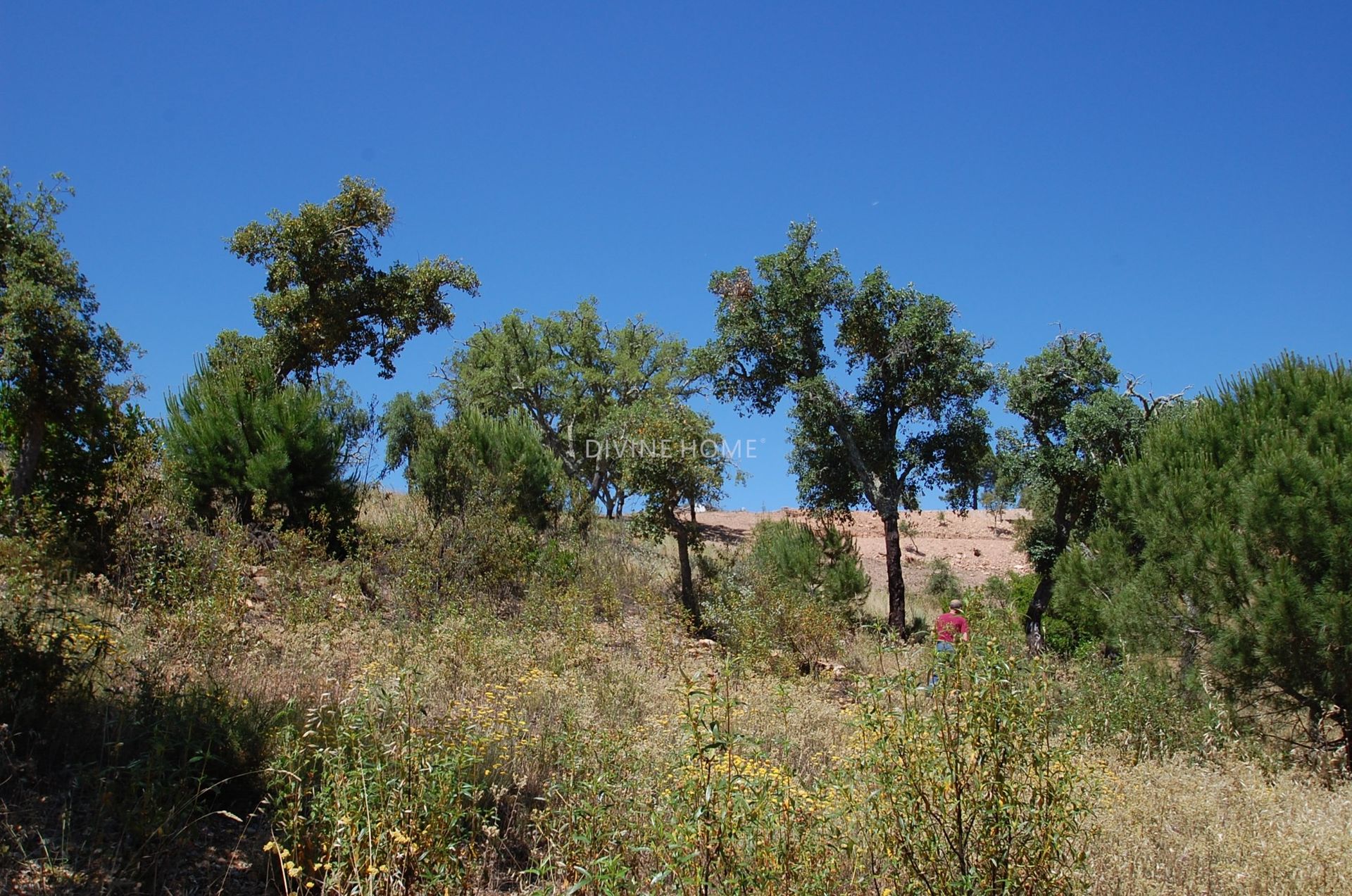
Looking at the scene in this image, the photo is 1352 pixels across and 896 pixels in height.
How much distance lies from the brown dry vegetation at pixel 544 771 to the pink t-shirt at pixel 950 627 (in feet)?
0.60

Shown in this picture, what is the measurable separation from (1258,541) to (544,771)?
6698mm

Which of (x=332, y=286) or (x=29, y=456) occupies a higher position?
(x=332, y=286)

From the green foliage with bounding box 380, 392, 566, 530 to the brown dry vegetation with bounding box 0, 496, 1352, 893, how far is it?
496 cm

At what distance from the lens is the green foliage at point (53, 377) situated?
34.4 feet

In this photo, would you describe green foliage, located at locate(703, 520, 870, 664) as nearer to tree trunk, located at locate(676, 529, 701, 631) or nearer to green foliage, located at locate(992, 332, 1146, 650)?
tree trunk, located at locate(676, 529, 701, 631)

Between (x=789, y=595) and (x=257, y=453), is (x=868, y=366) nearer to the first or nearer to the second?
(x=789, y=595)

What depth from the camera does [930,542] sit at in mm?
37875

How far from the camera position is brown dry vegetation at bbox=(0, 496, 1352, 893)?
3600mm

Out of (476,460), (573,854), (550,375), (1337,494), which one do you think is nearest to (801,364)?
(476,460)

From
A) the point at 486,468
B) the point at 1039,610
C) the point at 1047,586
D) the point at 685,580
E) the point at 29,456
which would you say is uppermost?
the point at 486,468

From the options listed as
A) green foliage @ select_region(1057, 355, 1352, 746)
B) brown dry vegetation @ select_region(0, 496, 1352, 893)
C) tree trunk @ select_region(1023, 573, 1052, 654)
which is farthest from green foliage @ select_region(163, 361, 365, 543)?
tree trunk @ select_region(1023, 573, 1052, 654)

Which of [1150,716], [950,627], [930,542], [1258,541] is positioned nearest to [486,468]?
[1150,716]

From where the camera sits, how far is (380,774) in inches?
145

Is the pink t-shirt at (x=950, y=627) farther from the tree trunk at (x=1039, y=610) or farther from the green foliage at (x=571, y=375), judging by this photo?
the green foliage at (x=571, y=375)
